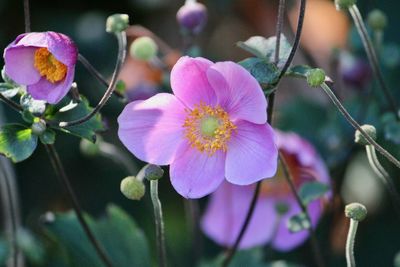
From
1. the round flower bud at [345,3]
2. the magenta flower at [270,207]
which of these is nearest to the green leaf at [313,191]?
the magenta flower at [270,207]

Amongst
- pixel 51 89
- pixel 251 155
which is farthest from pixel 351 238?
pixel 51 89

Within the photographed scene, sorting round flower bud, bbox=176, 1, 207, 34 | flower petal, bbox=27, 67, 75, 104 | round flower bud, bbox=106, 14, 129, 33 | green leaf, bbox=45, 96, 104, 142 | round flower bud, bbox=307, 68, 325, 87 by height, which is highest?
round flower bud, bbox=307, 68, 325, 87

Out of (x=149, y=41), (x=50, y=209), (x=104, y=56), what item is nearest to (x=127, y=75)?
(x=104, y=56)

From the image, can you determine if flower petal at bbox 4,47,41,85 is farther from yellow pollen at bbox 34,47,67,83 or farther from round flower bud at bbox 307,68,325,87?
round flower bud at bbox 307,68,325,87

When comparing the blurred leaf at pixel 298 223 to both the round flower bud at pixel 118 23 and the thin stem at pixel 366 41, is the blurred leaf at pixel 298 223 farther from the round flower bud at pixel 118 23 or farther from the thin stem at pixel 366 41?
the round flower bud at pixel 118 23

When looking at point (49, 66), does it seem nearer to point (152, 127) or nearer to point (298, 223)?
point (152, 127)

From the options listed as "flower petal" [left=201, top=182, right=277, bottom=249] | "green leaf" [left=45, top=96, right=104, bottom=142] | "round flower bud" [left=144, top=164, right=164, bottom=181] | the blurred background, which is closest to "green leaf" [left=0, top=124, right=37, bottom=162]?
"green leaf" [left=45, top=96, right=104, bottom=142]
